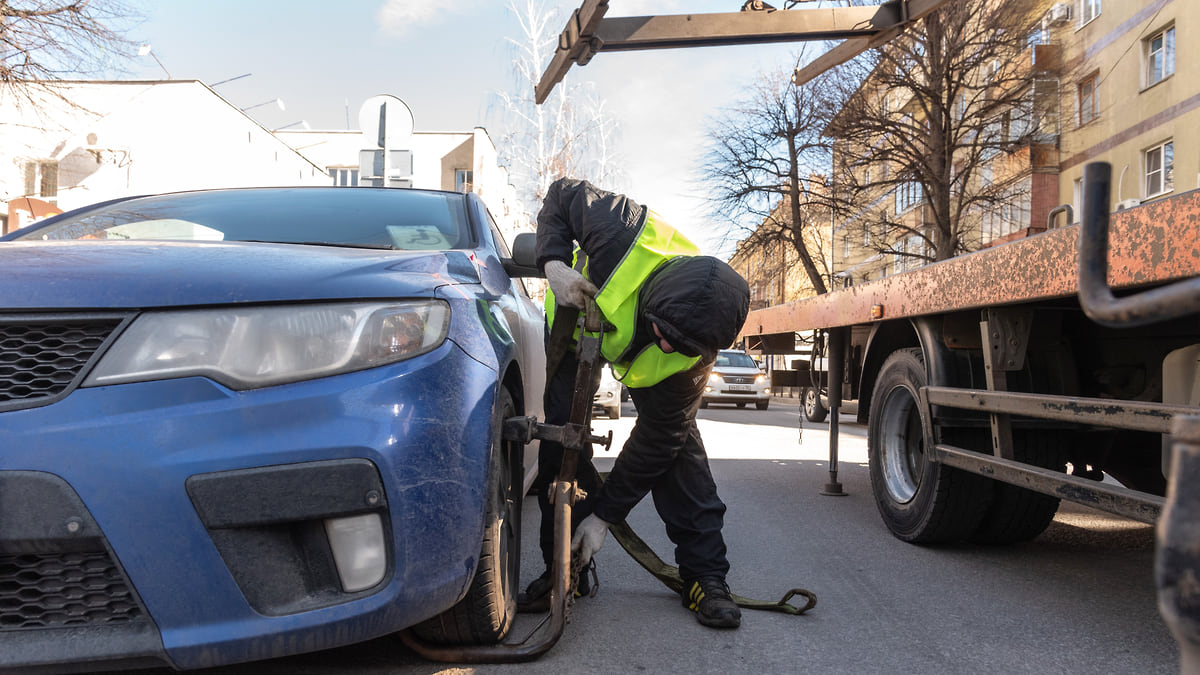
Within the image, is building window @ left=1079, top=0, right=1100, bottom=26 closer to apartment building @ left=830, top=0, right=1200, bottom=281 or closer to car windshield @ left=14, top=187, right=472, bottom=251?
apartment building @ left=830, top=0, right=1200, bottom=281

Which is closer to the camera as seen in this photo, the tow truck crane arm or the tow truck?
the tow truck

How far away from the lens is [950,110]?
71.7ft

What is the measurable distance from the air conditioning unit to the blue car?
2577 centimetres

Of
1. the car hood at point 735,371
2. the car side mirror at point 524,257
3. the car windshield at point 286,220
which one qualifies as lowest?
the car hood at point 735,371

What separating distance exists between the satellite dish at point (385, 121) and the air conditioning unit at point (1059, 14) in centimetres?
2138

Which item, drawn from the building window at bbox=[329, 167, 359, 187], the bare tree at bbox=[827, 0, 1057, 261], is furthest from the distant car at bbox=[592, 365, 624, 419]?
the building window at bbox=[329, 167, 359, 187]

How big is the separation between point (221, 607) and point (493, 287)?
4.24 feet

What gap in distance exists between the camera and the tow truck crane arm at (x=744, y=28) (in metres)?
5.02

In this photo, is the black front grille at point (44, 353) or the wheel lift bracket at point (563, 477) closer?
the black front grille at point (44, 353)

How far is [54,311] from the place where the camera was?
194 cm

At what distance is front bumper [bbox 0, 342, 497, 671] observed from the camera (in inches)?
72.0

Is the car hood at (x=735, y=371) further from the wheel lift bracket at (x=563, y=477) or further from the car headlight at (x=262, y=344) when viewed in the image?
the car headlight at (x=262, y=344)

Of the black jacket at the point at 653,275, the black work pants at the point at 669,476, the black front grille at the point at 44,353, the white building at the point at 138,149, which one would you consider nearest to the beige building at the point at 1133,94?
the white building at the point at 138,149

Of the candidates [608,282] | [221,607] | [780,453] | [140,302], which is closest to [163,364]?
[140,302]
